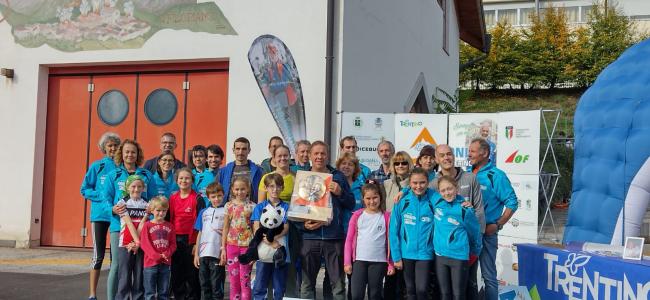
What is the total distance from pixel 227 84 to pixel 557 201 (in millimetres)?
12314

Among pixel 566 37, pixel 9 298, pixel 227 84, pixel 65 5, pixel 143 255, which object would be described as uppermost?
pixel 566 37

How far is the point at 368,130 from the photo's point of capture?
929 cm

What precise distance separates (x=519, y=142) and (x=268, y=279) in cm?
483

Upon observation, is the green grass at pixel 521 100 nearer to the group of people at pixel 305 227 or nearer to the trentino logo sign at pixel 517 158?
the trentino logo sign at pixel 517 158

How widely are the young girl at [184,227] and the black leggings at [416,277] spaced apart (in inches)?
85.7

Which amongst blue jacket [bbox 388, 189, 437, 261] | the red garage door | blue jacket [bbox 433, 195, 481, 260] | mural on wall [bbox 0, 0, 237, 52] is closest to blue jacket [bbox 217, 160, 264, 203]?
blue jacket [bbox 388, 189, 437, 261]

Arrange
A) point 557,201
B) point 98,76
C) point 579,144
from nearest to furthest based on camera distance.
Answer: point 579,144
point 98,76
point 557,201

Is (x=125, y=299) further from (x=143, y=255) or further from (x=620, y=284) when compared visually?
(x=620, y=284)

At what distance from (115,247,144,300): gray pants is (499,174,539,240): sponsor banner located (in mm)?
5373

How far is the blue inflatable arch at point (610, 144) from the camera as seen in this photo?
5.66 m

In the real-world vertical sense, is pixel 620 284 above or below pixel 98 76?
below

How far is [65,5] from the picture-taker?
406 inches

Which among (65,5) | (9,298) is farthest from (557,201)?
(9,298)

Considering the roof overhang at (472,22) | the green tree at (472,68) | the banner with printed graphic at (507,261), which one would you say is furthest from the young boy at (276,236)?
the green tree at (472,68)
